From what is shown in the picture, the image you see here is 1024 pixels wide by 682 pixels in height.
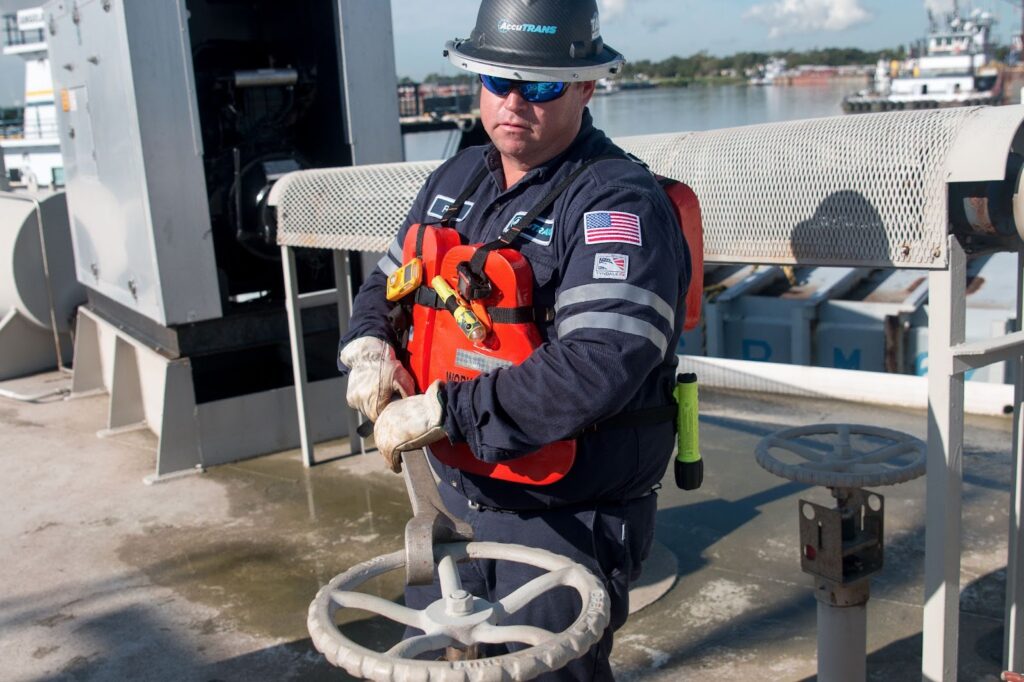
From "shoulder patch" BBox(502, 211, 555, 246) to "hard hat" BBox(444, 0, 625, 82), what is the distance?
0.90 feet

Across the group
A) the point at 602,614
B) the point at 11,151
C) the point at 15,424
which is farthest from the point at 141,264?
the point at 11,151

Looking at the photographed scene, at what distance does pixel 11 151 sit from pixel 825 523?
2397 centimetres

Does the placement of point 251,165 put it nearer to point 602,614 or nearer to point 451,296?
point 451,296

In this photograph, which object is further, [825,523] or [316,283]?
[316,283]

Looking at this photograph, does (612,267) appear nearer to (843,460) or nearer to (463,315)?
(463,315)

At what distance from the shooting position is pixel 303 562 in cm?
400

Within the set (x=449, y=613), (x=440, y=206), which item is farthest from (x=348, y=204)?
(x=449, y=613)

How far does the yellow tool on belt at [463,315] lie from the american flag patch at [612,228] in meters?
0.26

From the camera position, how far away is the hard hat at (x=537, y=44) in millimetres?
1942

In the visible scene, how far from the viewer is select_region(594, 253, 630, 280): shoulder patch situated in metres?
1.82

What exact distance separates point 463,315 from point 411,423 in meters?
0.23

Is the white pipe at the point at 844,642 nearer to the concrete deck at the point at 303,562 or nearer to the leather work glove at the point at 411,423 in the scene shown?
A: the concrete deck at the point at 303,562

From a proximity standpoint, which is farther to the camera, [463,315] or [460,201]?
[460,201]

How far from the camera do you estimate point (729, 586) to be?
11.9 ft
